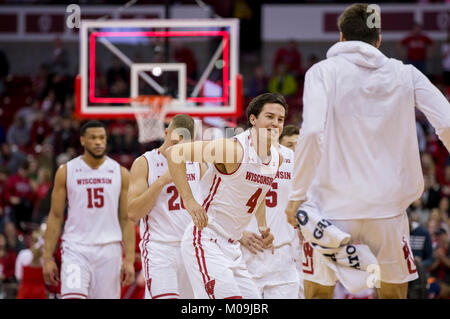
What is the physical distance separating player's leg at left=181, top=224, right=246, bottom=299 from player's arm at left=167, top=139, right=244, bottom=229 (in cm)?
36

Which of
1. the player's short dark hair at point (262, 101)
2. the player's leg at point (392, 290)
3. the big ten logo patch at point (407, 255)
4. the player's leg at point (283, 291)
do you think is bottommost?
the player's leg at point (283, 291)

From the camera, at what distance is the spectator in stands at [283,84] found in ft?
61.0

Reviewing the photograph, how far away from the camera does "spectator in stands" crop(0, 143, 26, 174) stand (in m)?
17.2

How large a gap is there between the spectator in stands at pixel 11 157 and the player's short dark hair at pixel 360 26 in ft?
42.9

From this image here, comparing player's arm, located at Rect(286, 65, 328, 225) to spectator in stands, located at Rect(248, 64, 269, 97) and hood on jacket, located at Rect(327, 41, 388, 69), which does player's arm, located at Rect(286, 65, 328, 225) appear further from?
spectator in stands, located at Rect(248, 64, 269, 97)

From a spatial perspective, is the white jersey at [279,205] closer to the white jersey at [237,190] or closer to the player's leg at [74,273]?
the white jersey at [237,190]

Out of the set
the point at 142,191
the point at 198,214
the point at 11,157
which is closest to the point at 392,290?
the point at 198,214

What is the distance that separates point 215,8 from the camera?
20500 mm

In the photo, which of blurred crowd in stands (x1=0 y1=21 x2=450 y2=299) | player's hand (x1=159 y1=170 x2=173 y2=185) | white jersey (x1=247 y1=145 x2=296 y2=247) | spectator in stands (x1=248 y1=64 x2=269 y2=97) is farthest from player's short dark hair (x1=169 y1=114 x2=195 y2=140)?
spectator in stands (x1=248 y1=64 x2=269 y2=97)

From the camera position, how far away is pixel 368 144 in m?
4.80

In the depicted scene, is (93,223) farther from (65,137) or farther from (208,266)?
(65,137)

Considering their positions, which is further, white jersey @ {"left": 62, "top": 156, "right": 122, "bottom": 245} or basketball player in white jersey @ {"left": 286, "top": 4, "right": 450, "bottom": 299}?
white jersey @ {"left": 62, "top": 156, "right": 122, "bottom": 245}

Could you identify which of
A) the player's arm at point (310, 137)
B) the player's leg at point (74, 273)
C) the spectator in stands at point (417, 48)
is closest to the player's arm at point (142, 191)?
the player's leg at point (74, 273)
